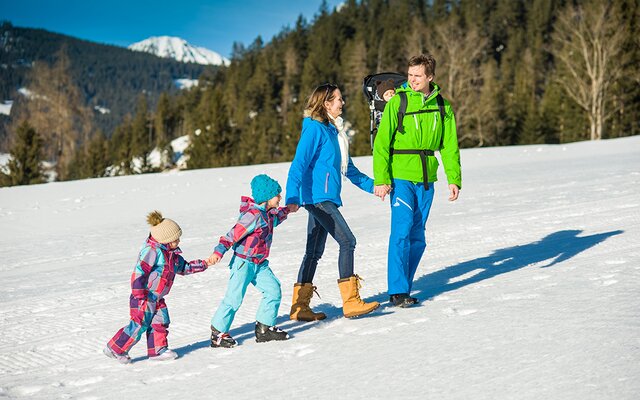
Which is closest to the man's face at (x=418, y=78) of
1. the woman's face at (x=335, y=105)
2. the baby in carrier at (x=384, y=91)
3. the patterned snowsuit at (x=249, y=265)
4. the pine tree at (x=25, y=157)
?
the woman's face at (x=335, y=105)

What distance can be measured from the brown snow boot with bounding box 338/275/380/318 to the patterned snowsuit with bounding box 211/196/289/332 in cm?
64

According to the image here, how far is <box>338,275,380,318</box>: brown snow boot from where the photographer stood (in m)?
4.79

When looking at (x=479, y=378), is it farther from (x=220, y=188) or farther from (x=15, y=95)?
(x=15, y=95)

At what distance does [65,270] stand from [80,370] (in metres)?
4.24

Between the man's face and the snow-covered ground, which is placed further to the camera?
the man's face

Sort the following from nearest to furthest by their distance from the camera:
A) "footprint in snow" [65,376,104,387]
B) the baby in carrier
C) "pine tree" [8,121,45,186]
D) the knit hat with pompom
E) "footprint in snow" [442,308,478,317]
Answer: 1. "footprint in snow" [65,376,104,387]
2. the knit hat with pompom
3. "footprint in snow" [442,308,478,317]
4. the baby in carrier
5. "pine tree" [8,121,45,186]

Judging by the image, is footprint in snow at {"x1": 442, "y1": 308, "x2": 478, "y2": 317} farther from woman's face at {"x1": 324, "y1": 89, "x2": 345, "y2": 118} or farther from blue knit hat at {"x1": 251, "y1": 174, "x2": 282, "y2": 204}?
woman's face at {"x1": 324, "y1": 89, "x2": 345, "y2": 118}

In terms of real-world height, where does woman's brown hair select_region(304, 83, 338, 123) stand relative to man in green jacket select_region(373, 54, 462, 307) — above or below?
above

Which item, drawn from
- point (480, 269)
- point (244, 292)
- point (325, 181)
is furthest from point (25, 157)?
point (244, 292)

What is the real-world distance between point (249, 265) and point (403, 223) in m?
1.37

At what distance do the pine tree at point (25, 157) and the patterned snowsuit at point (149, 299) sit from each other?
4061 cm

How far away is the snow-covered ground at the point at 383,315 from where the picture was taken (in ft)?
11.0

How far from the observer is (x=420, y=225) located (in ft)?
16.8

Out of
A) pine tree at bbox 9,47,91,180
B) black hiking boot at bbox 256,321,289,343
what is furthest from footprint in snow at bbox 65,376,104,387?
pine tree at bbox 9,47,91,180
